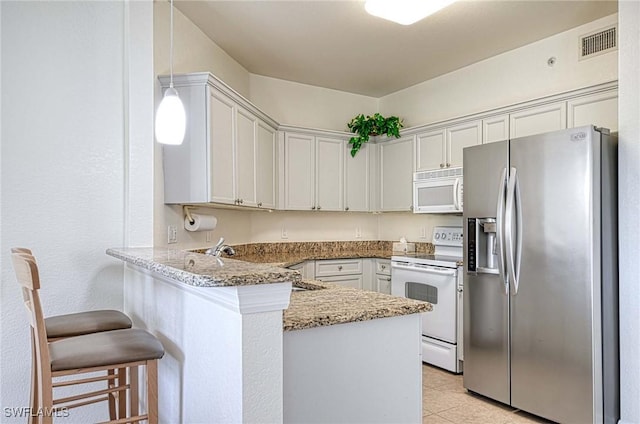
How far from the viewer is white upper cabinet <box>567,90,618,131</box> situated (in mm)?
2982

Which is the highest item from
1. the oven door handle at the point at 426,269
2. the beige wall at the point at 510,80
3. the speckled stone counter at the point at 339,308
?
the beige wall at the point at 510,80

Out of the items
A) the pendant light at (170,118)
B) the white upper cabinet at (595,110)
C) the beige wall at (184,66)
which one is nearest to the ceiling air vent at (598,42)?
the white upper cabinet at (595,110)

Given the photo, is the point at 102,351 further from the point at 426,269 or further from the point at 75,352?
the point at 426,269

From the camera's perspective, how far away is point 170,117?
192cm

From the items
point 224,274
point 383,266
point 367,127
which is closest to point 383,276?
point 383,266

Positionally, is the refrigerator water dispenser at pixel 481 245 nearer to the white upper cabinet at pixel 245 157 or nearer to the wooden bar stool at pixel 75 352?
the white upper cabinet at pixel 245 157

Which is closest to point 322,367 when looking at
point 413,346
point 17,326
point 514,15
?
point 413,346

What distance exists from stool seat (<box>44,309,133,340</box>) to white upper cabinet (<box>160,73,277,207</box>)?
94 cm

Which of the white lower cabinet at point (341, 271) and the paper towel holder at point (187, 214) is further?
the white lower cabinet at point (341, 271)

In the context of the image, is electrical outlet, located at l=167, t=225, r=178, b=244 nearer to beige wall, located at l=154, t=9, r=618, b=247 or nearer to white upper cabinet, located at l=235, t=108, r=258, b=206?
beige wall, located at l=154, t=9, r=618, b=247

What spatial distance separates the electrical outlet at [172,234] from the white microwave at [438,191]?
2.26 metres

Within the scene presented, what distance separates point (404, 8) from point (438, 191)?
179 cm

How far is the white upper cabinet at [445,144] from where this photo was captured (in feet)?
12.5

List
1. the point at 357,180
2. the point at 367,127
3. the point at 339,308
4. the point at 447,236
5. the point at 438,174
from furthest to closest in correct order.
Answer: the point at 357,180 → the point at 367,127 → the point at 447,236 → the point at 438,174 → the point at 339,308
